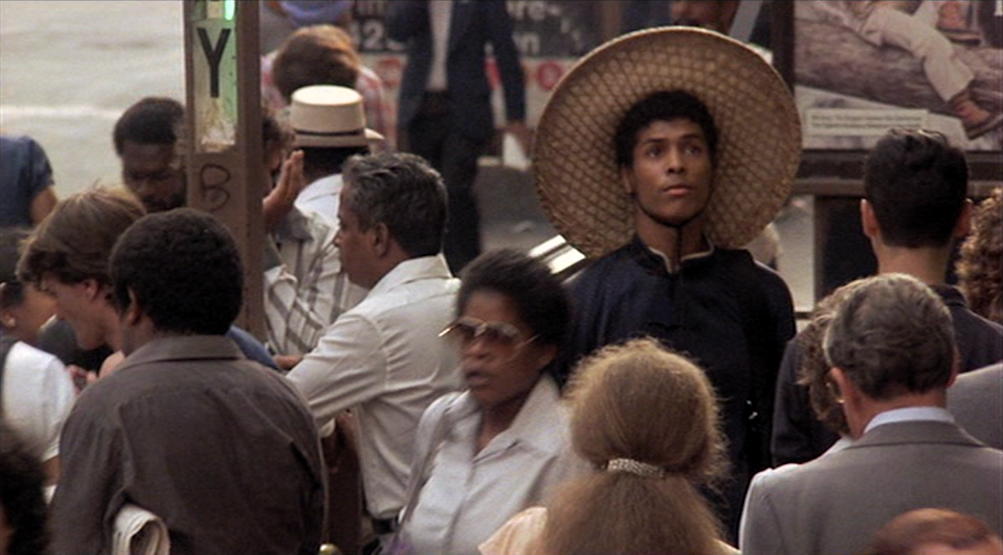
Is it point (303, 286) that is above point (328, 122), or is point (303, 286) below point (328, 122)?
below

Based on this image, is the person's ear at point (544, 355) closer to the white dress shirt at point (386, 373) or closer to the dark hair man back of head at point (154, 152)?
the white dress shirt at point (386, 373)

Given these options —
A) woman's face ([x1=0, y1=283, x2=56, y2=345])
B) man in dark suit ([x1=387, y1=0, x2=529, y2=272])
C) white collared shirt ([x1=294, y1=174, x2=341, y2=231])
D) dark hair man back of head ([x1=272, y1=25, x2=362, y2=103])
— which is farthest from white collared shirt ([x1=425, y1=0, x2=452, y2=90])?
woman's face ([x1=0, y1=283, x2=56, y2=345])

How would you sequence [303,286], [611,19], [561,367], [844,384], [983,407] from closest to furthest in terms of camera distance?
[844,384] < [983,407] < [561,367] < [303,286] < [611,19]

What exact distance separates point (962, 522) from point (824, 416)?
124 cm

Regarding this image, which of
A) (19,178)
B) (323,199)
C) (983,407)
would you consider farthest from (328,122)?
(983,407)

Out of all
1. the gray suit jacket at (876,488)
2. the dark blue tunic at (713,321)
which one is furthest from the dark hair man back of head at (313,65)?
the gray suit jacket at (876,488)

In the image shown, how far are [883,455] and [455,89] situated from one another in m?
7.14

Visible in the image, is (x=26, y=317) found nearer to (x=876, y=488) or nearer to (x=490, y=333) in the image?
(x=490, y=333)

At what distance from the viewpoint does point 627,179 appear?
5.58 meters

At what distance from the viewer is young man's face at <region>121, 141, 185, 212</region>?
659 cm

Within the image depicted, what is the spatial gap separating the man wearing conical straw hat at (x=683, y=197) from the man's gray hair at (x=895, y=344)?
1.23 metres

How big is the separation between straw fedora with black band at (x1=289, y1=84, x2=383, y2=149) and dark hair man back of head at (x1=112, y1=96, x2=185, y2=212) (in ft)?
1.67

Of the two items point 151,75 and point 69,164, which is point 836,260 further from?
point 151,75

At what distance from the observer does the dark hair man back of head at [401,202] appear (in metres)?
5.60
